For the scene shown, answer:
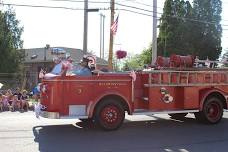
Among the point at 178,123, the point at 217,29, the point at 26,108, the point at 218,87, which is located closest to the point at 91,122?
the point at 178,123

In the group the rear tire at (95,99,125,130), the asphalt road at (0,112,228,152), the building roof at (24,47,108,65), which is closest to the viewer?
the asphalt road at (0,112,228,152)

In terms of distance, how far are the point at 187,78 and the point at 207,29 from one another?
39.2 metres

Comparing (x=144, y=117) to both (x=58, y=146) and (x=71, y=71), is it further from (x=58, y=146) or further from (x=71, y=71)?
(x=58, y=146)

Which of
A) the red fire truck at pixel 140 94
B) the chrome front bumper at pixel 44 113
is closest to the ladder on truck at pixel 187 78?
the red fire truck at pixel 140 94

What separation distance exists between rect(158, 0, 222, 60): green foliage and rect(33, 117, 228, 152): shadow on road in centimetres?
3693

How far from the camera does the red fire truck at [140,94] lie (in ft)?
39.0

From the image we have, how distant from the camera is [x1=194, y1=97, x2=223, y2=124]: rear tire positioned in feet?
46.9

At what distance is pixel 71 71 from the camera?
40.3 ft

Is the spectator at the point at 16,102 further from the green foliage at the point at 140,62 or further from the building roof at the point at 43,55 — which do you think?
the building roof at the point at 43,55

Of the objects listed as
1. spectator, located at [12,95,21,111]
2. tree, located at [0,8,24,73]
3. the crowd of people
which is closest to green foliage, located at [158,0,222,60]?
tree, located at [0,8,24,73]

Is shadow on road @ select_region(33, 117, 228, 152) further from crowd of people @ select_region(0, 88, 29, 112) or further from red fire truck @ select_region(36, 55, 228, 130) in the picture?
crowd of people @ select_region(0, 88, 29, 112)

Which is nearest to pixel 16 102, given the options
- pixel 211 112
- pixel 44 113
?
pixel 44 113

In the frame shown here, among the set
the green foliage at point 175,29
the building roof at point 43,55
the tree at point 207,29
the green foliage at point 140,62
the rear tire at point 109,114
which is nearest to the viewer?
the rear tire at point 109,114

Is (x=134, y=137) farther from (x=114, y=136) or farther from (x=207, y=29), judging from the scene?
(x=207, y=29)
